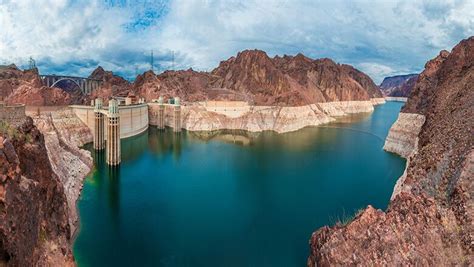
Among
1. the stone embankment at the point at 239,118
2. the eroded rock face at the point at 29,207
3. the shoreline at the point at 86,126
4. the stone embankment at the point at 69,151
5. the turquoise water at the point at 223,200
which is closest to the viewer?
the eroded rock face at the point at 29,207

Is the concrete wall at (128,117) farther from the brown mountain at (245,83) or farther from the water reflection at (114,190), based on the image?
the brown mountain at (245,83)

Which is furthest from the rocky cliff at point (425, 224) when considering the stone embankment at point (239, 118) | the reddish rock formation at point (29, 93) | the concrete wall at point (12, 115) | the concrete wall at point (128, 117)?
the stone embankment at point (239, 118)

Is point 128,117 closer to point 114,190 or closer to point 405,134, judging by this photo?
point 114,190

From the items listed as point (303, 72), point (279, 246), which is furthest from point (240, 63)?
point (279, 246)

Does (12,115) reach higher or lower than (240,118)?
higher

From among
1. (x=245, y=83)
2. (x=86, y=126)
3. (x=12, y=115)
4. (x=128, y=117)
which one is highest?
(x=245, y=83)

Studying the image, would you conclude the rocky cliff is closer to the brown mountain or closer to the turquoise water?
the turquoise water

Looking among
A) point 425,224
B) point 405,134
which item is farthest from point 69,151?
point 405,134
